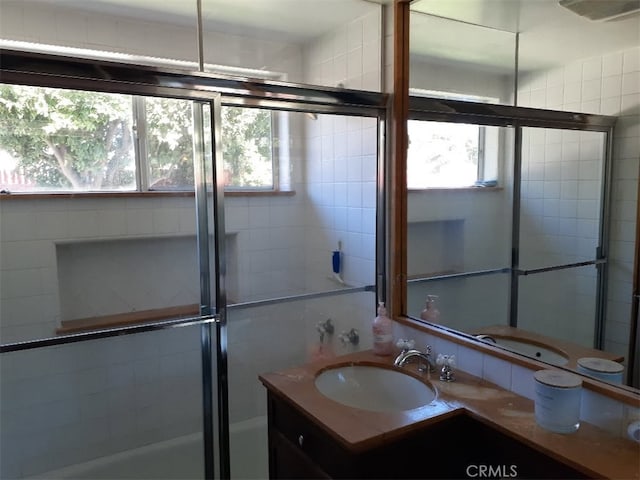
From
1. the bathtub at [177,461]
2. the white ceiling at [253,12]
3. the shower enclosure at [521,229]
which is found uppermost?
the white ceiling at [253,12]

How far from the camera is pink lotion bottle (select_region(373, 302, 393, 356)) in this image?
1.79m

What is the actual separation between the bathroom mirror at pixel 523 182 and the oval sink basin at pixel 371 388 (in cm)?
29

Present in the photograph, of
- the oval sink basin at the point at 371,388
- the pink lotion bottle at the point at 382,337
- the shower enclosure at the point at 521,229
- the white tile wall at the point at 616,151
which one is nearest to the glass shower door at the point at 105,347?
the oval sink basin at the point at 371,388

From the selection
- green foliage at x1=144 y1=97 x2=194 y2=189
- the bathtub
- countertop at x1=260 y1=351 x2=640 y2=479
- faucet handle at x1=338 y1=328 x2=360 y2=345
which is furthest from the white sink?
green foliage at x1=144 y1=97 x2=194 y2=189

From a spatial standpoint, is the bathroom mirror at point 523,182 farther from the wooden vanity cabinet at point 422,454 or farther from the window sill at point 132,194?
the window sill at point 132,194

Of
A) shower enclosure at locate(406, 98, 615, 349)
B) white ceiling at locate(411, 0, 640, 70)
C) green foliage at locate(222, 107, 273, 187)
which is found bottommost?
shower enclosure at locate(406, 98, 615, 349)

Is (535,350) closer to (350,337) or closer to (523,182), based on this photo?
(523,182)

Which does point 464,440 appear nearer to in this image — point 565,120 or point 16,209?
point 565,120

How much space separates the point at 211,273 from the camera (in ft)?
6.11

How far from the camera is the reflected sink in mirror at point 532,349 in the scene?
1.38 m

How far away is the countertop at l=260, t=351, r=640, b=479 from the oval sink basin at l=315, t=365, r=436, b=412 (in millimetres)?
40

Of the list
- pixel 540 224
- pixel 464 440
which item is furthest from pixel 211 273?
pixel 540 224

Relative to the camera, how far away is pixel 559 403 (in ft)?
3.89

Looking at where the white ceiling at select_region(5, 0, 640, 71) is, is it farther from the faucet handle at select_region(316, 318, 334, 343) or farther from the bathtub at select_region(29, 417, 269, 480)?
the bathtub at select_region(29, 417, 269, 480)
